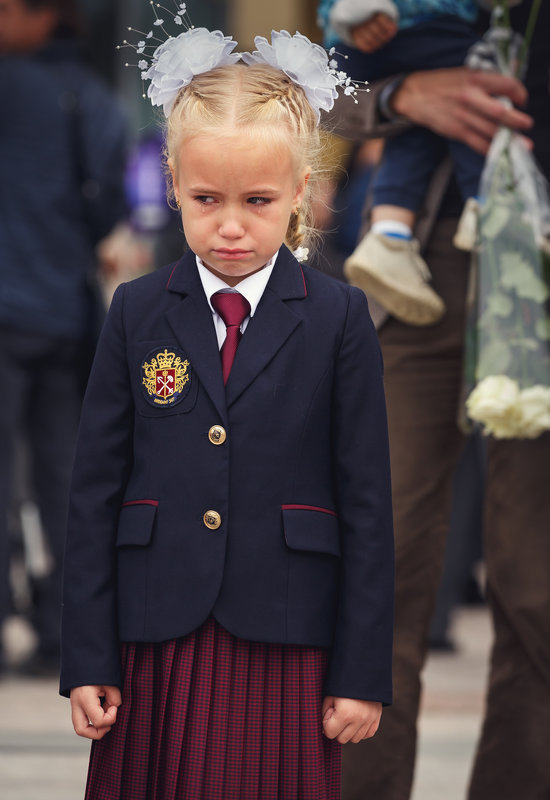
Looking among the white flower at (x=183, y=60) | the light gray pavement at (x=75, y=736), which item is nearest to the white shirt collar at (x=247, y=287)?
the white flower at (x=183, y=60)

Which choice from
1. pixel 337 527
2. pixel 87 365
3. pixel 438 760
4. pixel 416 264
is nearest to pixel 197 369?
pixel 337 527

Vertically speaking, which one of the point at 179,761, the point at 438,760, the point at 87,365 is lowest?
the point at 438,760

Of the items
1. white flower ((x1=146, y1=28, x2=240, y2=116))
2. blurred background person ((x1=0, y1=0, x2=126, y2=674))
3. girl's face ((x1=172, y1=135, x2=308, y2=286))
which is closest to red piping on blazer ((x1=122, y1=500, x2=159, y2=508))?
girl's face ((x1=172, y1=135, x2=308, y2=286))

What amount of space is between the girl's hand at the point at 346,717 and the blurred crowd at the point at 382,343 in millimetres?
669

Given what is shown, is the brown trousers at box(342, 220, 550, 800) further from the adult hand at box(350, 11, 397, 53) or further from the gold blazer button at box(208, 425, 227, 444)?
the gold blazer button at box(208, 425, 227, 444)

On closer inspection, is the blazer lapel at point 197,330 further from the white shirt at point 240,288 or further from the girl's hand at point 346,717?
the girl's hand at point 346,717

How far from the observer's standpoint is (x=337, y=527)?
2227 millimetres

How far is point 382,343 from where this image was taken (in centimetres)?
304

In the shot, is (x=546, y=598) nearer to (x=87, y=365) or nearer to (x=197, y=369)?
(x=197, y=369)

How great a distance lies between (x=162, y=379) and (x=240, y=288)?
0.20 meters

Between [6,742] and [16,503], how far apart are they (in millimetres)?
2454

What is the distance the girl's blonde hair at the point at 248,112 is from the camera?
7.12 ft

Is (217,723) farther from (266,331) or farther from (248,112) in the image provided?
(248,112)

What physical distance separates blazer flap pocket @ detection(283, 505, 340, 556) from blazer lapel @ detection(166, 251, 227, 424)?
185mm
